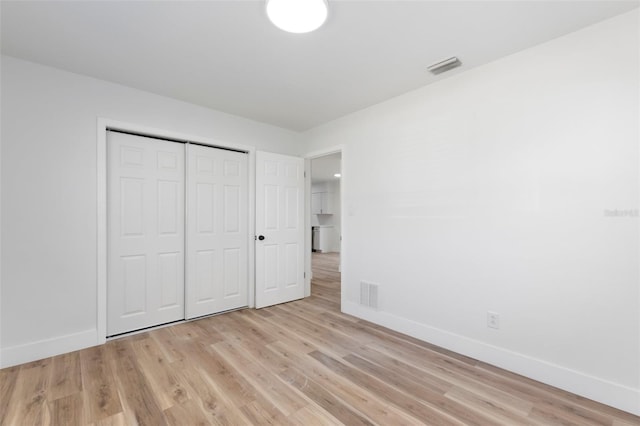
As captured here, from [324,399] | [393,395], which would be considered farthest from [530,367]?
[324,399]

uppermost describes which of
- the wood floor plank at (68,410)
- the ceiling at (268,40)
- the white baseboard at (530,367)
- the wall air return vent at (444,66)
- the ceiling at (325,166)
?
the ceiling at (268,40)

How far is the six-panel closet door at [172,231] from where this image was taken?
2922 millimetres

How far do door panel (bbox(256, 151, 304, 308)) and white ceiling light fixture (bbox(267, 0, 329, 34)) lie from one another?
2216 millimetres

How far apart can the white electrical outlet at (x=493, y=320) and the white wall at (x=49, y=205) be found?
144 inches

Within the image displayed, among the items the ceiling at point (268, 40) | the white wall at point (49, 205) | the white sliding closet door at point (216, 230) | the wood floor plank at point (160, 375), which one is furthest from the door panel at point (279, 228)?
the white wall at point (49, 205)

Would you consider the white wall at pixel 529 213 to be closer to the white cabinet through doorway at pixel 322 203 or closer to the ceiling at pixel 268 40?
the ceiling at pixel 268 40

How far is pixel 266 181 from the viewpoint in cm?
395

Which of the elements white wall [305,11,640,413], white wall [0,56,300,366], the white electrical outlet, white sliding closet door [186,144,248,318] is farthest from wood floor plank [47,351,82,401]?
the white electrical outlet

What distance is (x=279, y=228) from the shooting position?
160 inches

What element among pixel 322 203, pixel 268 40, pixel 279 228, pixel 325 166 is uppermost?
pixel 268 40

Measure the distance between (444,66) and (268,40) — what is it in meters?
1.54

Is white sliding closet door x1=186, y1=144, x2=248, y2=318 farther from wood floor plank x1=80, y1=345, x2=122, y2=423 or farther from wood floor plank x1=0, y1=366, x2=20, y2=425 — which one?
wood floor plank x1=0, y1=366, x2=20, y2=425

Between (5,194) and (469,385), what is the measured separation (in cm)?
398

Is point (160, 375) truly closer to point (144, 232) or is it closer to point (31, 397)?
point (31, 397)
